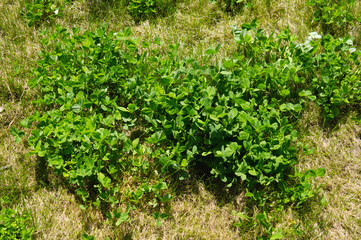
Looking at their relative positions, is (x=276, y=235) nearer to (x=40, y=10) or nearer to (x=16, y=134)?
(x=16, y=134)

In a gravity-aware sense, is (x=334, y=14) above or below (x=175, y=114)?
above

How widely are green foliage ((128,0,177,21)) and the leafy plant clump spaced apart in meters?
0.54

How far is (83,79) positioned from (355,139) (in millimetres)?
2554

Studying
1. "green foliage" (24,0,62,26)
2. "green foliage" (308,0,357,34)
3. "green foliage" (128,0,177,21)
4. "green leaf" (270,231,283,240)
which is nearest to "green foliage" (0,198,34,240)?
"green leaf" (270,231,283,240)

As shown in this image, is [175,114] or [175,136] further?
[175,114]

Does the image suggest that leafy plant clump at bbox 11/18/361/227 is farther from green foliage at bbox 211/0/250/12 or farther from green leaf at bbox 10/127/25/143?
green foliage at bbox 211/0/250/12

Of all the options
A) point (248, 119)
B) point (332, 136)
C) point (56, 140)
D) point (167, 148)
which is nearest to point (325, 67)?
point (332, 136)

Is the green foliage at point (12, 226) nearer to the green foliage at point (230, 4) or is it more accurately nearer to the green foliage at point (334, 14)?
the green foliage at point (230, 4)

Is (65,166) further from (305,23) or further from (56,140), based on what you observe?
(305,23)

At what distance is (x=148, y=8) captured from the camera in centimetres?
367

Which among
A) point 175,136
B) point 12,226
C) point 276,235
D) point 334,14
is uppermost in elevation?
point 334,14

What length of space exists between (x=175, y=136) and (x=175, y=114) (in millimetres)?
224

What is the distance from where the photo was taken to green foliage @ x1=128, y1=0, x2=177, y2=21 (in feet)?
12.0

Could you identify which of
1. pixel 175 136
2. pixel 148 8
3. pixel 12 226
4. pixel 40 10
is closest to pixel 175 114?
pixel 175 136
